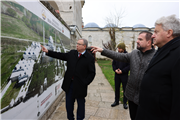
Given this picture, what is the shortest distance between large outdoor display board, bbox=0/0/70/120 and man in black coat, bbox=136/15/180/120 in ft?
5.60

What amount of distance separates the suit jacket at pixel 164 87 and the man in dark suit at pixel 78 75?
1.29 m

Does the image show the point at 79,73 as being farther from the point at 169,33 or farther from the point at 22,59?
the point at 169,33

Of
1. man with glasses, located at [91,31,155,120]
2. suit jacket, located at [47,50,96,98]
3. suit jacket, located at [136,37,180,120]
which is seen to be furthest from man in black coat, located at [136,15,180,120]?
suit jacket, located at [47,50,96,98]

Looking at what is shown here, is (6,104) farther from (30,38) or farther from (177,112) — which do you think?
(177,112)

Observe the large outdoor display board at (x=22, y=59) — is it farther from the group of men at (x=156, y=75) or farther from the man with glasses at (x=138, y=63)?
the man with glasses at (x=138, y=63)

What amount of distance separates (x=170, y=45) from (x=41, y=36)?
88.5 inches

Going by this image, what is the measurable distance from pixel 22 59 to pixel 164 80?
6.20 ft

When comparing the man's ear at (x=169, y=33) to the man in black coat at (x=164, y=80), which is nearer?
the man in black coat at (x=164, y=80)

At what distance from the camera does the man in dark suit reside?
2.34 meters

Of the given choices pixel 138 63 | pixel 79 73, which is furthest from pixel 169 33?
pixel 79 73

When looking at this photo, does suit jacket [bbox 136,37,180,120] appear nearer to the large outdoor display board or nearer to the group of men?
the group of men

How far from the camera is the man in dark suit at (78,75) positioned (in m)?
2.34

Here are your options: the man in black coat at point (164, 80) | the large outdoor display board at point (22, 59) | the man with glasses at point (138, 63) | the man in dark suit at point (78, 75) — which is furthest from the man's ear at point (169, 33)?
the large outdoor display board at point (22, 59)

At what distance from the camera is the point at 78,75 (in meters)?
2.34
